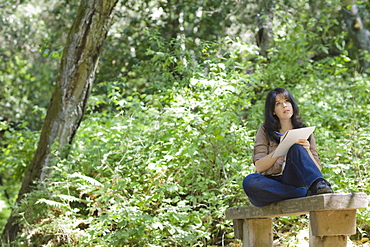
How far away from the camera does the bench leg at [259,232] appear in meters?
4.25

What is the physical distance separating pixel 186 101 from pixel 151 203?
142cm

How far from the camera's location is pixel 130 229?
5238 millimetres

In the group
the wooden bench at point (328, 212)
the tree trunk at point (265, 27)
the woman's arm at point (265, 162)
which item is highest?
the tree trunk at point (265, 27)

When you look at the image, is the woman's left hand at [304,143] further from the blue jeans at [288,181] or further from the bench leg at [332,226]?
the bench leg at [332,226]

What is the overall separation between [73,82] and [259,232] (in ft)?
13.3

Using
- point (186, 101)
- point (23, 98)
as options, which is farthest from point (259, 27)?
point (23, 98)

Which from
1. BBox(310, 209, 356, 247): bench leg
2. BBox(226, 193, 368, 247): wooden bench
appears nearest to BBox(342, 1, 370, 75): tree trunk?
BBox(226, 193, 368, 247): wooden bench

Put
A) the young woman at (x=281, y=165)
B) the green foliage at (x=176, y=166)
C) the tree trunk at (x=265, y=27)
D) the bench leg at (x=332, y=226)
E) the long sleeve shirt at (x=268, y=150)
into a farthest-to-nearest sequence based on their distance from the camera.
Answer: the tree trunk at (x=265, y=27)
the green foliage at (x=176, y=166)
the long sleeve shirt at (x=268, y=150)
the young woman at (x=281, y=165)
the bench leg at (x=332, y=226)

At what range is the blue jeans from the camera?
350 cm

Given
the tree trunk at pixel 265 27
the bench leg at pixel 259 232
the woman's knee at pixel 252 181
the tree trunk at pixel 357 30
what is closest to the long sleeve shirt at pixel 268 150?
the woman's knee at pixel 252 181

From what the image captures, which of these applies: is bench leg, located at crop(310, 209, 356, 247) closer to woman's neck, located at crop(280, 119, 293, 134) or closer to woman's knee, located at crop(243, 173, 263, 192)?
woman's knee, located at crop(243, 173, 263, 192)

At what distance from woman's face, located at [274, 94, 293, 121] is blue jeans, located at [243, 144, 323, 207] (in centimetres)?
50

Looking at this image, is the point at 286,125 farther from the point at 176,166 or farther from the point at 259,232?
the point at 176,166

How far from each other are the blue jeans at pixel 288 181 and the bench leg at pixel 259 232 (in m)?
0.39
